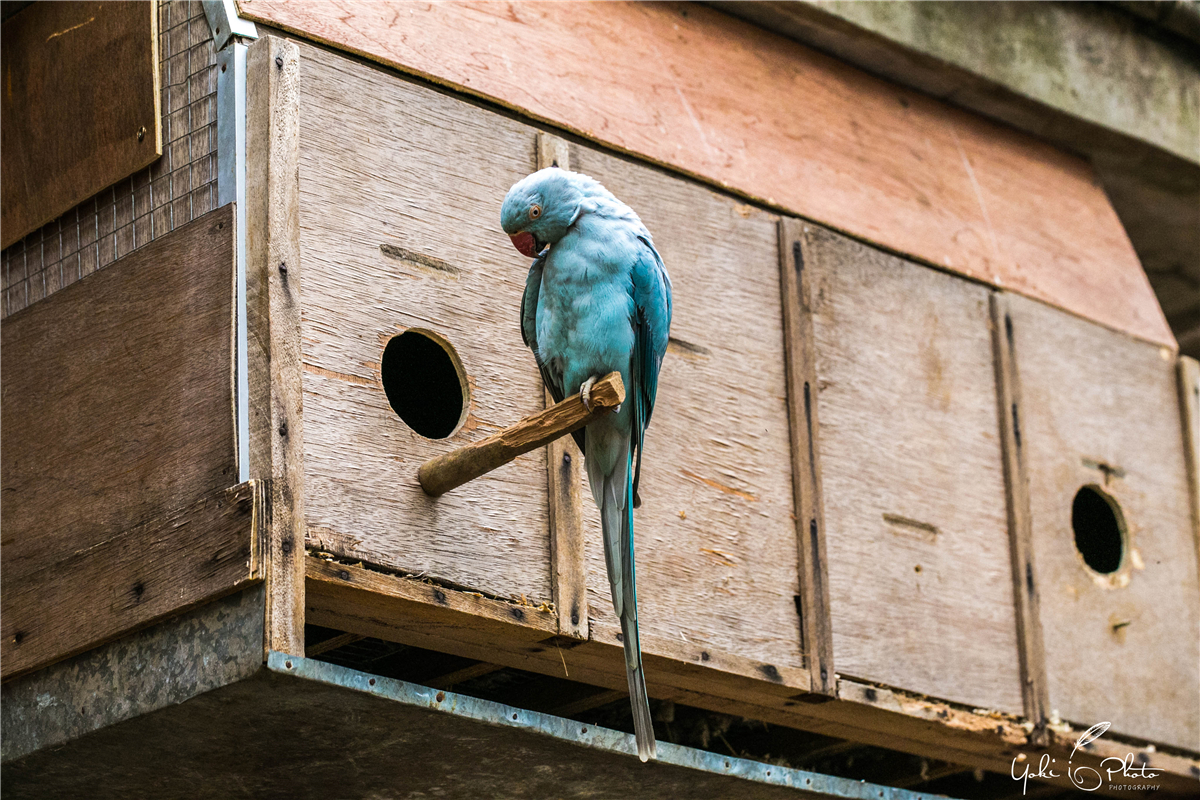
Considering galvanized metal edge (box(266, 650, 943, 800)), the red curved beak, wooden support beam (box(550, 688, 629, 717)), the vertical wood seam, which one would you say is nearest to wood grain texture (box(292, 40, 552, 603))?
the red curved beak

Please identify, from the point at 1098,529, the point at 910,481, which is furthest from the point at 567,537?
the point at 1098,529

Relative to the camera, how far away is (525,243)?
545 centimetres

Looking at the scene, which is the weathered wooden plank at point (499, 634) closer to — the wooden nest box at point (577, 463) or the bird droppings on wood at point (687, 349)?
the wooden nest box at point (577, 463)

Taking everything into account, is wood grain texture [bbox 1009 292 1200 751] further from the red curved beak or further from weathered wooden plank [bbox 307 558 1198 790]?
the red curved beak

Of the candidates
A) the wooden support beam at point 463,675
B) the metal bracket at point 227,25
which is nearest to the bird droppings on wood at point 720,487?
the wooden support beam at point 463,675

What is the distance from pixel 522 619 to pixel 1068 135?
14.9 ft

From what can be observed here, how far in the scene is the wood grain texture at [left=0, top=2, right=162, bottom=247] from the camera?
5848 millimetres

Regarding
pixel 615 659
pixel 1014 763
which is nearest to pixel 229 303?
pixel 615 659

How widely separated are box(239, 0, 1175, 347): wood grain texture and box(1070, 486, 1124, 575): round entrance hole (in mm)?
908

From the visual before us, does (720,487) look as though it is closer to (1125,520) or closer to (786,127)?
(786,127)

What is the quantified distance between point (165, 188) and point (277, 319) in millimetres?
884

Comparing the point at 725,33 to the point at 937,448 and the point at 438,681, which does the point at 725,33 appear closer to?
the point at 937,448

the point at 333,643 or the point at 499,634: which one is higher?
the point at 333,643

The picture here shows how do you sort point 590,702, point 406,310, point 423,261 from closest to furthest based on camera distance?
point 406,310 → point 423,261 → point 590,702
